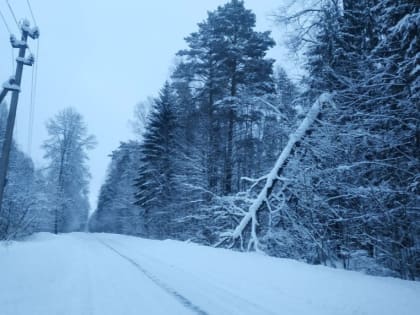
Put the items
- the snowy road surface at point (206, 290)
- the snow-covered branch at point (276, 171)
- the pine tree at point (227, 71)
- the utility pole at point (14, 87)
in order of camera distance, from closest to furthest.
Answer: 1. the snowy road surface at point (206, 290)
2. the utility pole at point (14, 87)
3. the snow-covered branch at point (276, 171)
4. the pine tree at point (227, 71)

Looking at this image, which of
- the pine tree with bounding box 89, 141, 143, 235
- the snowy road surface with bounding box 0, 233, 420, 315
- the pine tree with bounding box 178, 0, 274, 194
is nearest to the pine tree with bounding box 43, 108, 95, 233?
the pine tree with bounding box 89, 141, 143, 235

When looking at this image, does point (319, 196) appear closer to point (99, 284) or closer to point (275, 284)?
point (275, 284)

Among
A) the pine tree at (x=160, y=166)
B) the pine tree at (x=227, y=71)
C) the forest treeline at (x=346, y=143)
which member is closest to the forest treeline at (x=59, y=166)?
the pine tree at (x=160, y=166)

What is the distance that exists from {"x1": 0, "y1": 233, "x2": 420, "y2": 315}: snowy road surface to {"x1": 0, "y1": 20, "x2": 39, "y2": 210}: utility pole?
263 centimetres

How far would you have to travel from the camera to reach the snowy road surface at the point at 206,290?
155 inches

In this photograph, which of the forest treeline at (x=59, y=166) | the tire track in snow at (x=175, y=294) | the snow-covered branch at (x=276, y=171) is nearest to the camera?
the tire track in snow at (x=175, y=294)

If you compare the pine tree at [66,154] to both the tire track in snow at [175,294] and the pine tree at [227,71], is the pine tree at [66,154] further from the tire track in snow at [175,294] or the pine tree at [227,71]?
the tire track in snow at [175,294]

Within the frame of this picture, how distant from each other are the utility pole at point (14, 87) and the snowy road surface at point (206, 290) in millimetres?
2627

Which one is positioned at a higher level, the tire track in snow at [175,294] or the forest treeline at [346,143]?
the forest treeline at [346,143]

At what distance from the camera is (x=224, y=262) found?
7.38 m

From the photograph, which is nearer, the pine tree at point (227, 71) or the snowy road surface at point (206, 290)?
the snowy road surface at point (206, 290)

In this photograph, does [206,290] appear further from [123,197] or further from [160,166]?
[123,197]

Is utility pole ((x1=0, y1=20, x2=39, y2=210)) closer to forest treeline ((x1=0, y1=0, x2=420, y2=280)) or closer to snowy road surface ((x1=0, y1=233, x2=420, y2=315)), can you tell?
snowy road surface ((x1=0, y1=233, x2=420, y2=315))

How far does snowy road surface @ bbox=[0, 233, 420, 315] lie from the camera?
12.9ft
